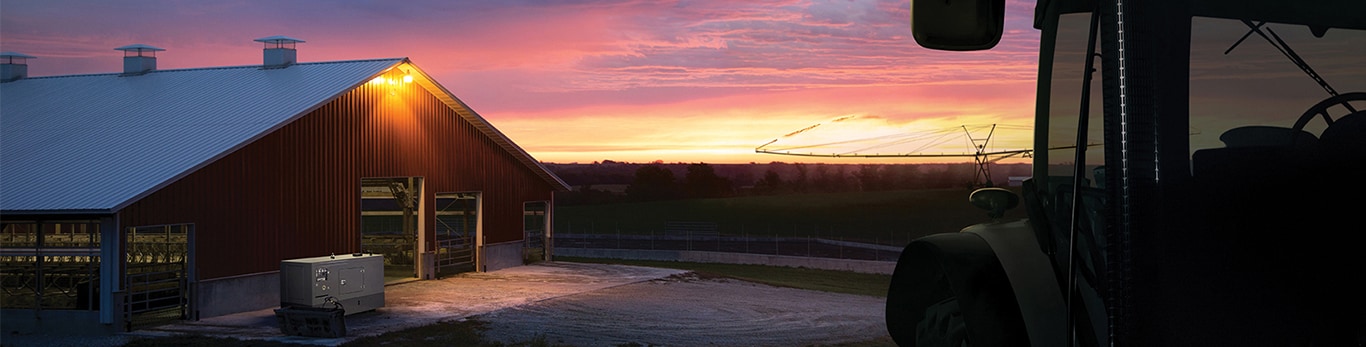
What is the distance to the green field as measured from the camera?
82062mm

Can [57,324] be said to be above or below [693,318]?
above

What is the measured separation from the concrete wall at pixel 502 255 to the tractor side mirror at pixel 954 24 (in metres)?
26.5

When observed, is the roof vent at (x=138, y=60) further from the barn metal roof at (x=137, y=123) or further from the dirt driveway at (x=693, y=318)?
the dirt driveway at (x=693, y=318)

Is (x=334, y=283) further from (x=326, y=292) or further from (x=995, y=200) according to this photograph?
(x=995, y=200)

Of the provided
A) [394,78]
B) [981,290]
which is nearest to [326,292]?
[394,78]

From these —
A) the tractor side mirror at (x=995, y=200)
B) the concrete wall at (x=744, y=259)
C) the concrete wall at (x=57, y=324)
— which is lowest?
the concrete wall at (x=744, y=259)

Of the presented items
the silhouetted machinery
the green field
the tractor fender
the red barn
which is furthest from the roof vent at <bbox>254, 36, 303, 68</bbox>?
the green field

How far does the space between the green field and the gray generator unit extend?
57.2 metres

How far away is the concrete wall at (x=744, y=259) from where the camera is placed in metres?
36.7

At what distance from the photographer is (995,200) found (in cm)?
389

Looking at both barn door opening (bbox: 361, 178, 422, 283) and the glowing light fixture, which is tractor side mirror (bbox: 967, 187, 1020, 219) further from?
barn door opening (bbox: 361, 178, 422, 283)

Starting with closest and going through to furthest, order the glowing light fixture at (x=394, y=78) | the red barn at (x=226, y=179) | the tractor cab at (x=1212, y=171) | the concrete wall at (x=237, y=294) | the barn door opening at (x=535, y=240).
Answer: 1. the tractor cab at (x=1212, y=171)
2. the red barn at (x=226, y=179)
3. the concrete wall at (x=237, y=294)
4. the glowing light fixture at (x=394, y=78)
5. the barn door opening at (x=535, y=240)

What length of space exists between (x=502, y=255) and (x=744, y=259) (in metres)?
13.0

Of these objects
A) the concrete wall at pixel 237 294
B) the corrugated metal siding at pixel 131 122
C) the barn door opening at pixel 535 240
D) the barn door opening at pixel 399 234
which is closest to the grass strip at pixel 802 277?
the barn door opening at pixel 535 240
